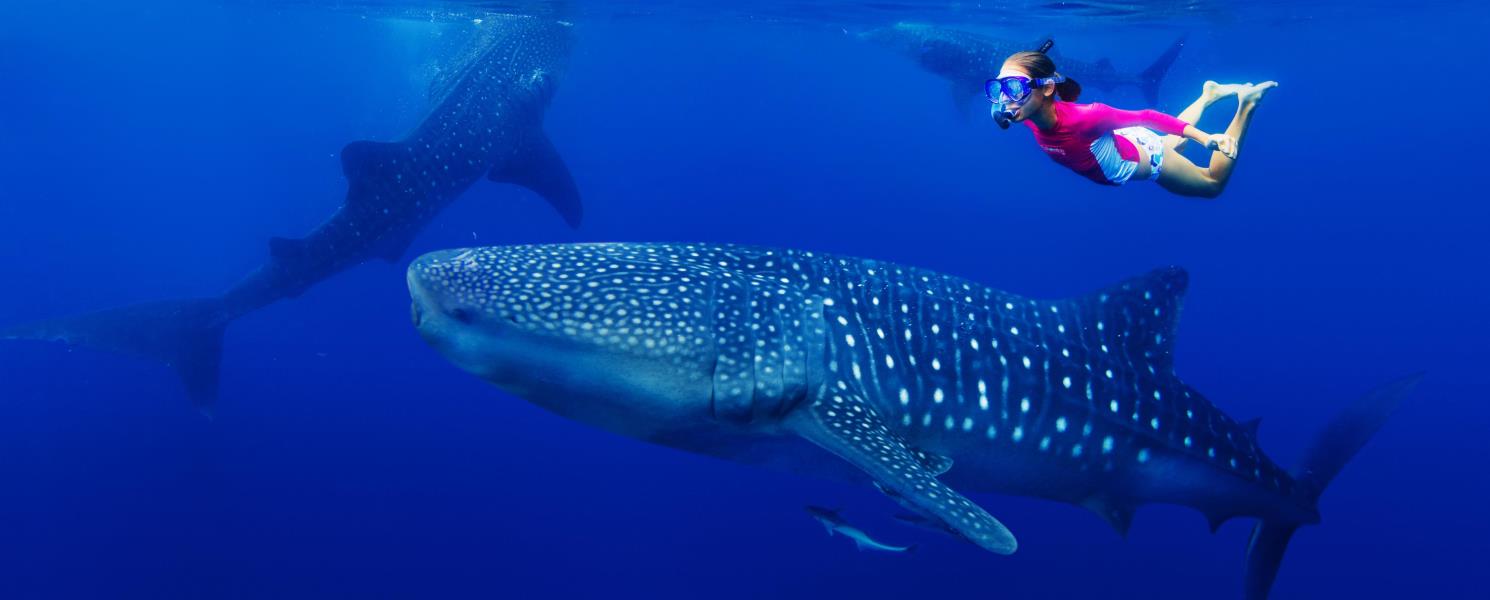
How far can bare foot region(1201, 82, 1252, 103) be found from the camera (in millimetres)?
4141

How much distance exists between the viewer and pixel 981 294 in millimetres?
4738

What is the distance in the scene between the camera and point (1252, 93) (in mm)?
4070

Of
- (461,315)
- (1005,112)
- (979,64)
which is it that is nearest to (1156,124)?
(1005,112)

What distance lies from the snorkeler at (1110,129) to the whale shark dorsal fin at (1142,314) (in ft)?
2.04

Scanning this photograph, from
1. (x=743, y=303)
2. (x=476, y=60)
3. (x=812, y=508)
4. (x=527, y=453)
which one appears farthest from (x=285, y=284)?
(x=743, y=303)

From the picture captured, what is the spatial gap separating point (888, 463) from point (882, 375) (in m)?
0.77

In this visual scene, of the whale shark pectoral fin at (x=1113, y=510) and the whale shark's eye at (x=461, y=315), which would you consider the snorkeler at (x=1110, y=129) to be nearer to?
the whale shark pectoral fin at (x=1113, y=510)

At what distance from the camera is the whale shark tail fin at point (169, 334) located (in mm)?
7582

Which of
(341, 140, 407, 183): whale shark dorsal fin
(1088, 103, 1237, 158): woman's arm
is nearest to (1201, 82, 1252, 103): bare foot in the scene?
(1088, 103, 1237, 158): woman's arm

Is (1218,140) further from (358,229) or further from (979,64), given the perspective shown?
(979,64)

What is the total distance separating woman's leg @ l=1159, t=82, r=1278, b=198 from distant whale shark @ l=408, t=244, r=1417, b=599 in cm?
61

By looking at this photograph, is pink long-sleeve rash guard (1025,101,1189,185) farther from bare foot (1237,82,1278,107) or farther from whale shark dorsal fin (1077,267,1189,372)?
whale shark dorsal fin (1077,267,1189,372)

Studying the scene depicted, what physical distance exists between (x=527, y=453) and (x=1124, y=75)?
552 inches

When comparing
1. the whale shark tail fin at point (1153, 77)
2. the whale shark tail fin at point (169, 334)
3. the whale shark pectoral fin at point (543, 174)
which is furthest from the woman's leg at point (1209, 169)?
the whale shark tail fin at point (1153, 77)
